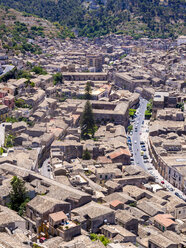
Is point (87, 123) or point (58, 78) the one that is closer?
point (87, 123)

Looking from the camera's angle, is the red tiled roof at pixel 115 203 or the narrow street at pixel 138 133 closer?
the red tiled roof at pixel 115 203

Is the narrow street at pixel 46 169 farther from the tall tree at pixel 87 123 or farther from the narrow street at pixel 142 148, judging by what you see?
the tall tree at pixel 87 123

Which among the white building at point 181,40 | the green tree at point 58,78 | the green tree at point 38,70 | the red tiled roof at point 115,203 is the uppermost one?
the white building at point 181,40

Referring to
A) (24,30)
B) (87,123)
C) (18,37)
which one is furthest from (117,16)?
(87,123)

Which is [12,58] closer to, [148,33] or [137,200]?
[137,200]

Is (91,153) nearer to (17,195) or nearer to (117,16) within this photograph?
(17,195)

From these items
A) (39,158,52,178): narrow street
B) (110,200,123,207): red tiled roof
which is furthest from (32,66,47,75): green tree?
(110,200,123,207): red tiled roof

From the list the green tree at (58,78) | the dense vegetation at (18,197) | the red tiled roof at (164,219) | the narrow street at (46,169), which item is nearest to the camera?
the dense vegetation at (18,197)

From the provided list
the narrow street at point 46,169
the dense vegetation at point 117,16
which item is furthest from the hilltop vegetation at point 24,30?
the narrow street at point 46,169
